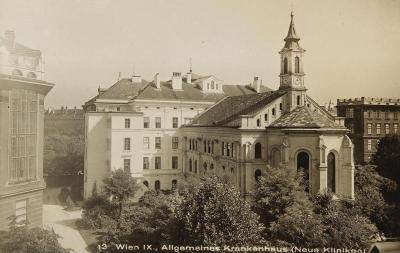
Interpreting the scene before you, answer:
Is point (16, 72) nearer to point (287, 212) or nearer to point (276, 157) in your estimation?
point (287, 212)

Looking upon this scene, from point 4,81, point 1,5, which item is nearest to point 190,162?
point 4,81

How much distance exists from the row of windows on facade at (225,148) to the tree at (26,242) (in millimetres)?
16215

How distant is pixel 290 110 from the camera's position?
2861 centimetres

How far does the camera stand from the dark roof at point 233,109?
100 feet

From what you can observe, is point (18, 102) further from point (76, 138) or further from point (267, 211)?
point (76, 138)

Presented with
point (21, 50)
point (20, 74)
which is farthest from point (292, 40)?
point (20, 74)

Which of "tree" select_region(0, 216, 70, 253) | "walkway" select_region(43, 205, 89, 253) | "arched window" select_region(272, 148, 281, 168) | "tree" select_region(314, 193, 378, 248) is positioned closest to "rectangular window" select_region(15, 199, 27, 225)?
"walkway" select_region(43, 205, 89, 253)

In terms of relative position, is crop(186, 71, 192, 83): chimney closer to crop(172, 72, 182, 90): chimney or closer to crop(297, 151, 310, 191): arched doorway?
crop(172, 72, 182, 90): chimney

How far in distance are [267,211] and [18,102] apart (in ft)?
47.9

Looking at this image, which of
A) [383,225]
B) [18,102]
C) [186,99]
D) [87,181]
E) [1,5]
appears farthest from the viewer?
[186,99]

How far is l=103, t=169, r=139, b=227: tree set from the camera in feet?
109

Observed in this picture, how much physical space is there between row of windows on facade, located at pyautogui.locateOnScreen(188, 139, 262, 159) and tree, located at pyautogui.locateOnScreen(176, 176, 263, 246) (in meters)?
11.4

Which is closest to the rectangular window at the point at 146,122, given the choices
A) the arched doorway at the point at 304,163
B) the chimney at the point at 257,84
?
the chimney at the point at 257,84

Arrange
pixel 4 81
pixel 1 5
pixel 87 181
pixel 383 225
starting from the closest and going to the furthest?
pixel 1 5, pixel 4 81, pixel 383 225, pixel 87 181
